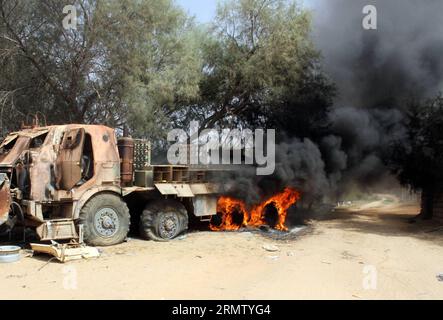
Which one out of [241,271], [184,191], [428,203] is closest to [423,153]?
[428,203]

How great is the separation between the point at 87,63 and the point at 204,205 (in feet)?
20.6

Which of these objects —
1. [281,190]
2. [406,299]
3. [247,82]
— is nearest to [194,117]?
[247,82]

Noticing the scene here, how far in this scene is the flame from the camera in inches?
513

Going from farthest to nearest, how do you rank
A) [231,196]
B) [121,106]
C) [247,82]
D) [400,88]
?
1. [247,82]
2. [400,88]
3. [121,106]
4. [231,196]

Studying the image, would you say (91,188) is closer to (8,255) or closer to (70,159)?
→ (70,159)

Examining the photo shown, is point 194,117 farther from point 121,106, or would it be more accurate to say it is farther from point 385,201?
point 385,201

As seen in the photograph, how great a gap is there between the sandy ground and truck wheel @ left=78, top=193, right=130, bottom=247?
33cm

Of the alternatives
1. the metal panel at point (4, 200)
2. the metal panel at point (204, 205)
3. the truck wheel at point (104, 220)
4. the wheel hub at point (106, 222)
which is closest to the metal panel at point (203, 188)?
the metal panel at point (204, 205)

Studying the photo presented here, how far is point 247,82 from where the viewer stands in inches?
722

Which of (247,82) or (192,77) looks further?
(247,82)

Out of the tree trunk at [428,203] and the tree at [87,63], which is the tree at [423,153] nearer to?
the tree trunk at [428,203]

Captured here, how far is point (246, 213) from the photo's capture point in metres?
13.3

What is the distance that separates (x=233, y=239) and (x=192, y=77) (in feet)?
26.2

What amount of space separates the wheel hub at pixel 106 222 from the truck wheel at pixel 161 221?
3.03 feet
